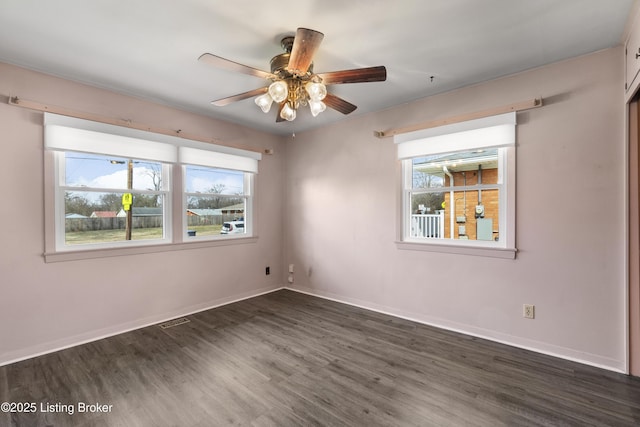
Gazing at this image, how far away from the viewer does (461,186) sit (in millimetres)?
3135

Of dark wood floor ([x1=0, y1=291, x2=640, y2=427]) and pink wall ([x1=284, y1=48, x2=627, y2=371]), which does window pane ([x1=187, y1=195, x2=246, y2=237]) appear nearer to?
dark wood floor ([x1=0, y1=291, x2=640, y2=427])

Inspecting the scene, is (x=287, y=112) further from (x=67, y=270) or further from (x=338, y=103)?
(x=67, y=270)

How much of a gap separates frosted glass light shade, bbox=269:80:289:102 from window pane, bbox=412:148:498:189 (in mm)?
1978

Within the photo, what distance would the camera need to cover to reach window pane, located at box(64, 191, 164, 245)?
114 inches

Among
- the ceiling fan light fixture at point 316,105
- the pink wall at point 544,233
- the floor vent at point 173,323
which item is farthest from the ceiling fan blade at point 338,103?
the floor vent at point 173,323

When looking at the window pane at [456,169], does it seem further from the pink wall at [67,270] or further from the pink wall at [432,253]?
the pink wall at [67,270]

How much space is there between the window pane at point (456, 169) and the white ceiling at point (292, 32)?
29.5 inches

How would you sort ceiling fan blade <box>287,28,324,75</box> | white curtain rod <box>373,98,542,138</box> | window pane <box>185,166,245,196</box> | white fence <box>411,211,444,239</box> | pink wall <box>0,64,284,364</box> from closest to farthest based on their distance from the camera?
1. ceiling fan blade <box>287,28,324,75</box>
2. pink wall <box>0,64,284,364</box>
3. white curtain rod <box>373,98,542,138</box>
4. white fence <box>411,211,444,239</box>
5. window pane <box>185,166,245,196</box>

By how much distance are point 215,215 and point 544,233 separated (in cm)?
377

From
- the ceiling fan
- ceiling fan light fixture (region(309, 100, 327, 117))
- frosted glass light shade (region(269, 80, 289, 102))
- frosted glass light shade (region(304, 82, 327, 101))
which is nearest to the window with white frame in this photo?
the ceiling fan

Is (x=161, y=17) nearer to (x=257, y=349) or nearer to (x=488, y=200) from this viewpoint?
(x=257, y=349)

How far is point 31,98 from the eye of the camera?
2580 millimetres

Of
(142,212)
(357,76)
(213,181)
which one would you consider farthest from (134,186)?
(357,76)

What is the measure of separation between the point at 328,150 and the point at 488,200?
2192 millimetres
